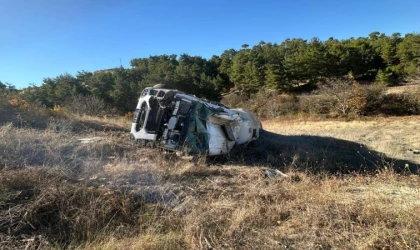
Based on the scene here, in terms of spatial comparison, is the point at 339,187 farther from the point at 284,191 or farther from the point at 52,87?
the point at 52,87

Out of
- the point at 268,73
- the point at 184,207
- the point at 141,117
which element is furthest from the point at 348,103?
the point at 184,207

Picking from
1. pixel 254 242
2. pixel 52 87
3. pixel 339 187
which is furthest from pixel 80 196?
pixel 52 87

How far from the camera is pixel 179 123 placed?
6.18m

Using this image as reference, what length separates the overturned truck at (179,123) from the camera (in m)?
6.14

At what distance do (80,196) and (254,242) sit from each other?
7.27 feet

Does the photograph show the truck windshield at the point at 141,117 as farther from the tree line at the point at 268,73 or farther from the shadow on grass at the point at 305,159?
the tree line at the point at 268,73

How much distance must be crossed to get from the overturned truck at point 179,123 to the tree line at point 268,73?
27974 mm

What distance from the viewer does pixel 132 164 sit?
4926 millimetres

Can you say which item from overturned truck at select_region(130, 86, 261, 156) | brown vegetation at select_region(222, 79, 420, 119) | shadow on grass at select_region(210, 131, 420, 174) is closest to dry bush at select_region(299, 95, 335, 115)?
brown vegetation at select_region(222, 79, 420, 119)

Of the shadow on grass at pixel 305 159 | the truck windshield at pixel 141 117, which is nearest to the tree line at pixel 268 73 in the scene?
the shadow on grass at pixel 305 159

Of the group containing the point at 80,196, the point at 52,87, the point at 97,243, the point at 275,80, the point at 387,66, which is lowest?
the point at 97,243

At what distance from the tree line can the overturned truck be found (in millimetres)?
27974

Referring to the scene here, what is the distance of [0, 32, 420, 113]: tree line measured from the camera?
32.5 metres

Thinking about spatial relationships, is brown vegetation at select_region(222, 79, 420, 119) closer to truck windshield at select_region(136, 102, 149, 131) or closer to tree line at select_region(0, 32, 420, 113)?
tree line at select_region(0, 32, 420, 113)
